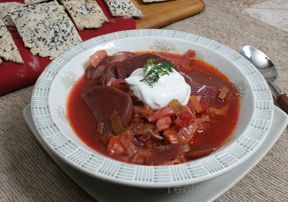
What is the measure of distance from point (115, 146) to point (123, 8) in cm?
136

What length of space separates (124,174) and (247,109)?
601 millimetres

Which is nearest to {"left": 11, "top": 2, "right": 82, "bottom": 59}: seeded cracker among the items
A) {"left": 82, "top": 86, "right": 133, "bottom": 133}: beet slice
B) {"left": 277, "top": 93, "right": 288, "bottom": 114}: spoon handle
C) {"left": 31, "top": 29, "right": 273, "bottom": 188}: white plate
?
{"left": 31, "top": 29, "right": 273, "bottom": 188}: white plate

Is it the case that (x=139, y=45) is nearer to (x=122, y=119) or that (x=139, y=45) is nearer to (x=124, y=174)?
(x=122, y=119)

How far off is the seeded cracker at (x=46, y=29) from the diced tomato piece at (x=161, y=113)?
96 centimetres

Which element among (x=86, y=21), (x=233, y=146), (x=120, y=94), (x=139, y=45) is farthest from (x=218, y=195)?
(x=86, y=21)

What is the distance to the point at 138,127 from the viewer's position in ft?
4.68

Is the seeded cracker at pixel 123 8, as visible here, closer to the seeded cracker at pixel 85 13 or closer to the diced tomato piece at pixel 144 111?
the seeded cracker at pixel 85 13

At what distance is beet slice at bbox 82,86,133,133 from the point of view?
4.68ft

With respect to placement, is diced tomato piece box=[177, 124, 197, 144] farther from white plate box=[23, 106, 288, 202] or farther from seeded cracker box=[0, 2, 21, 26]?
seeded cracker box=[0, 2, 21, 26]

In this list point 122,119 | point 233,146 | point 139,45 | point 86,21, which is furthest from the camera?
point 86,21

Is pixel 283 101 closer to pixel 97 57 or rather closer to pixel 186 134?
pixel 186 134

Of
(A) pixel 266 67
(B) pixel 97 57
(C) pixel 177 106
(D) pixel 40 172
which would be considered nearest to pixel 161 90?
(C) pixel 177 106

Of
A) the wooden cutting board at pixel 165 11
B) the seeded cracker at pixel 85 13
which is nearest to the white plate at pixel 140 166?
the seeded cracker at pixel 85 13

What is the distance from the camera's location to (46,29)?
89.7 inches
